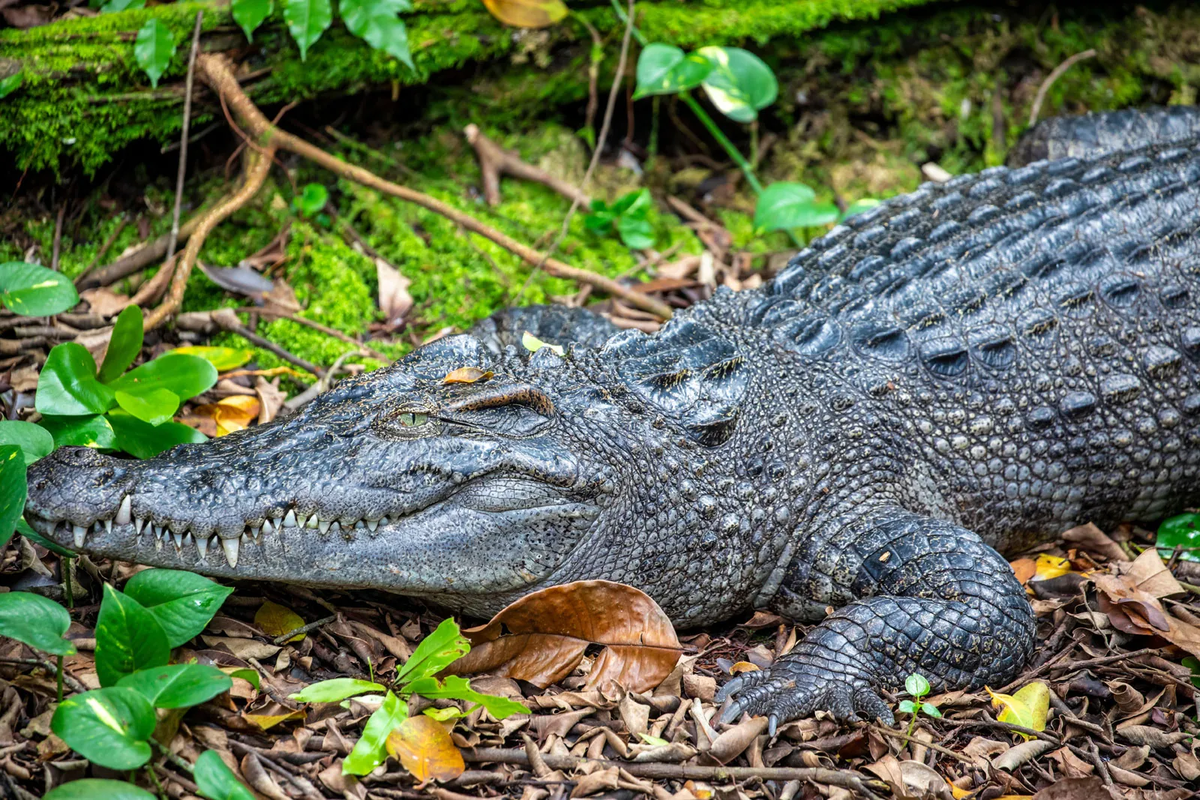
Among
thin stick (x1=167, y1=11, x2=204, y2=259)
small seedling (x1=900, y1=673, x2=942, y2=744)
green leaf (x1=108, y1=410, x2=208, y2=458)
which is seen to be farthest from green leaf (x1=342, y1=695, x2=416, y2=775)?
thin stick (x1=167, y1=11, x2=204, y2=259)

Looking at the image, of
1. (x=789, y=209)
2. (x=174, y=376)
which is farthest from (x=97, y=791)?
(x=789, y=209)

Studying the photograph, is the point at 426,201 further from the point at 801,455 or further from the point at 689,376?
the point at 801,455

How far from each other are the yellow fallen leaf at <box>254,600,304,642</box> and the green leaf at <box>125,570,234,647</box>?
0.43 m

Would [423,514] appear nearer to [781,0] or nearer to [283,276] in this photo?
[283,276]

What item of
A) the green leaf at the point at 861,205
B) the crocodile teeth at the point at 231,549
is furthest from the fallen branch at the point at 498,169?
the crocodile teeth at the point at 231,549

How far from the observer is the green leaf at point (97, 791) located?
2193 mm

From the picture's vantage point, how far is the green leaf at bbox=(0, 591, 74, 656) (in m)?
2.42

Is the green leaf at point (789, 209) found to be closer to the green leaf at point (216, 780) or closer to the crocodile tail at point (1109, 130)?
the crocodile tail at point (1109, 130)

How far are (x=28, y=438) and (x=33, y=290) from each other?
715mm

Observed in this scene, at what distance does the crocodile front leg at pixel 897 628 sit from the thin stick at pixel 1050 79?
12.2 feet

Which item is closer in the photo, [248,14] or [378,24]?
[248,14]

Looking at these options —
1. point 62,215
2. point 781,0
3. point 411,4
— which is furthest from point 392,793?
point 781,0

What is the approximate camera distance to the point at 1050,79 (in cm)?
614

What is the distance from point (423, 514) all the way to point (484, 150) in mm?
2884
